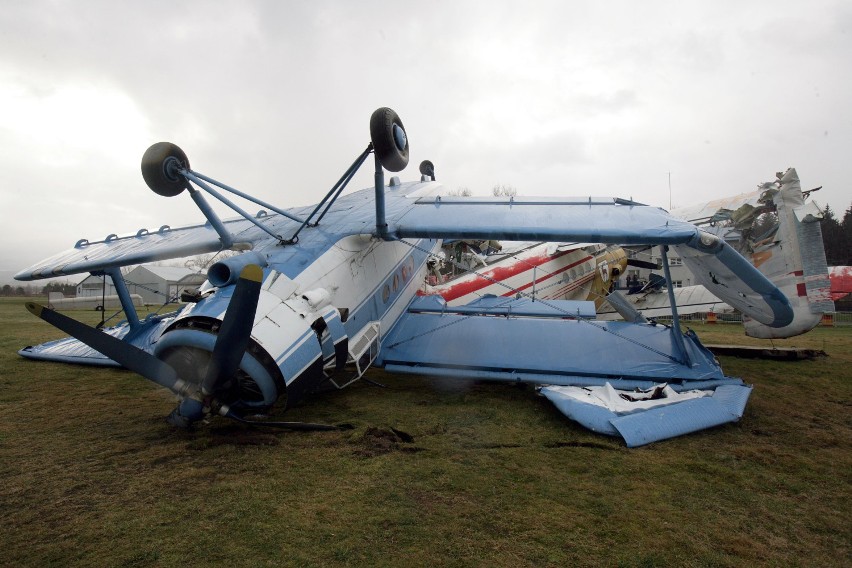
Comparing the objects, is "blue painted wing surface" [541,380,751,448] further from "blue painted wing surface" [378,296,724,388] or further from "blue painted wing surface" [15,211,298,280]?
"blue painted wing surface" [15,211,298,280]

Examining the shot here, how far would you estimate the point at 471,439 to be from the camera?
16.6 feet

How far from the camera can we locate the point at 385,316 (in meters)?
7.89

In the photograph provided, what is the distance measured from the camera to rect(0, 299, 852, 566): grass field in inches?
115

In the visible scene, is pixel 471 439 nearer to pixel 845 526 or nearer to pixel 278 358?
pixel 278 358

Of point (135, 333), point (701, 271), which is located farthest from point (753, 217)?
point (135, 333)

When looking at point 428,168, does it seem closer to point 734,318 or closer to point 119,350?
point 119,350

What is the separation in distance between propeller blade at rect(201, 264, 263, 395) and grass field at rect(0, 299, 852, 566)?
78cm

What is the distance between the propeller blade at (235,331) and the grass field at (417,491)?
778 millimetres

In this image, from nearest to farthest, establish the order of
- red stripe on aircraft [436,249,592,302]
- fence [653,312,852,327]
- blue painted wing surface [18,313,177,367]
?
blue painted wing surface [18,313,177,367] < red stripe on aircraft [436,249,592,302] < fence [653,312,852,327]

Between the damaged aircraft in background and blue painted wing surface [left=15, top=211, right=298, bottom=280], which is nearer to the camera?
blue painted wing surface [left=15, top=211, right=298, bottom=280]

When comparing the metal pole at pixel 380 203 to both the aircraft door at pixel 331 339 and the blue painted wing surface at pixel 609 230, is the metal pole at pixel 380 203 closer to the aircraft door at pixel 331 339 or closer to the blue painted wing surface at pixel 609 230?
the blue painted wing surface at pixel 609 230

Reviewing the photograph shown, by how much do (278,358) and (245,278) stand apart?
991mm

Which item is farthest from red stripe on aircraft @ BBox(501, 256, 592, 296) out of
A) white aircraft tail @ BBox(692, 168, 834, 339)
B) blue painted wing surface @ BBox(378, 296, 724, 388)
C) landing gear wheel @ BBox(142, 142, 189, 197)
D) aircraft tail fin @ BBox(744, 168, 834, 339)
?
landing gear wheel @ BBox(142, 142, 189, 197)

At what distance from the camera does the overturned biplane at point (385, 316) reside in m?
4.63
